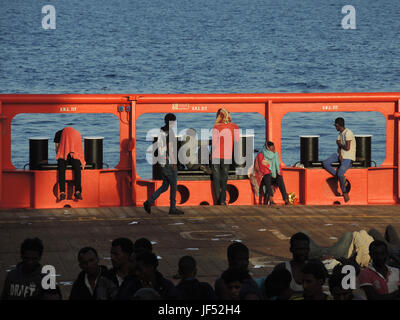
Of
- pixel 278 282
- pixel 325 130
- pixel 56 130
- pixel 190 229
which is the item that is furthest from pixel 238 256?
pixel 325 130

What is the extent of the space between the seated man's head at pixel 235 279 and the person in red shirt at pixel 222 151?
31.3 ft

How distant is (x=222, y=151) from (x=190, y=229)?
2.75 metres

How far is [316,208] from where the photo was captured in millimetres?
19141

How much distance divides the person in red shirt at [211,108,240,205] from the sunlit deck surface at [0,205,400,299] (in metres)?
0.51

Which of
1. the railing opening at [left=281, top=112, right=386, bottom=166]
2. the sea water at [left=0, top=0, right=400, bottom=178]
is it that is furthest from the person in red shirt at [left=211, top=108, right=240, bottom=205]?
the railing opening at [left=281, top=112, right=386, bottom=166]

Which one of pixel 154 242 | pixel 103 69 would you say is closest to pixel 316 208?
pixel 154 242

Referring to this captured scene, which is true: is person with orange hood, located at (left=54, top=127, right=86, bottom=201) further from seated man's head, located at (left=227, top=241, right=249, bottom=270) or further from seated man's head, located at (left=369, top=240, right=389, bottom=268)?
seated man's head, located at (left=369, top=240, right=389, bottom=268)

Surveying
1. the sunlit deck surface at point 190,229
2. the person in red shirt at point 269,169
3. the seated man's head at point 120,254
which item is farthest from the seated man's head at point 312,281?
the person in red shirt at point 269,169

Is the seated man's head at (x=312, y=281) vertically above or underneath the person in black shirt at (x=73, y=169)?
underneath

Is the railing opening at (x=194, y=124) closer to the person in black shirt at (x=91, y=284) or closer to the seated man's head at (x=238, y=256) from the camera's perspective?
the seated man's head at (x=238, y=256)

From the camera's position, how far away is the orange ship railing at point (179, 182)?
63.2ft

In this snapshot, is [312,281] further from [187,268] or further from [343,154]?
[343,154]

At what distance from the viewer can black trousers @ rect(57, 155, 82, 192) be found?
1894cm

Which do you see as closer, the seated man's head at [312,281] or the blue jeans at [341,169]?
the seated man's head at [312,281]
